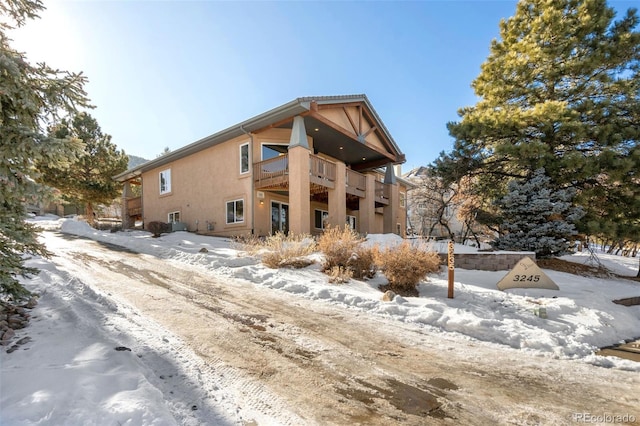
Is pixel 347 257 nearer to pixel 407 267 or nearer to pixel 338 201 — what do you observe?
pixel 407 267

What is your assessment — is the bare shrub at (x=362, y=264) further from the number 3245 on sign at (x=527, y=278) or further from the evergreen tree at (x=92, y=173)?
the evergreen tree at (x=92, y=173)

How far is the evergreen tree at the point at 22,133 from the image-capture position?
355 cm

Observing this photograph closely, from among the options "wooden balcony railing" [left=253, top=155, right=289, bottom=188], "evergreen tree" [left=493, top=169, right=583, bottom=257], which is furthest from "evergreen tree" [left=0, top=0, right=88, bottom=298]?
"evergreen tree" [left=493, top=169, right=583, bottom=257]

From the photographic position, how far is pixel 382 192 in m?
19.0

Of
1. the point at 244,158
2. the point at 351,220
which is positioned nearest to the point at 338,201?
the point at 244,158

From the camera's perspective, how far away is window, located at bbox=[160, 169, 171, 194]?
19867mm

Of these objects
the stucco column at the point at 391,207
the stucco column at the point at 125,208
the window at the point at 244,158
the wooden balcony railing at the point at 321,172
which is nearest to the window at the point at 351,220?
the stucco column at the point at 391,207

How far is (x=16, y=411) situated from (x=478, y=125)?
42.7 feet

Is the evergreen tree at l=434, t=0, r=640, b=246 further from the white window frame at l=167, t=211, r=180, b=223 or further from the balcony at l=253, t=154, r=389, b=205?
the white window frame at l=167, t=211, r=180, b=223

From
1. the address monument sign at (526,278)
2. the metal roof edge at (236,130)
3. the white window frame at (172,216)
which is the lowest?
the address monument sign at (526,278)

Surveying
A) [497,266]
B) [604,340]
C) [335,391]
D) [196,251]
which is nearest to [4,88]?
[335,391]

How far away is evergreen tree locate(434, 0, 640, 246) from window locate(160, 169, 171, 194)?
16929 mm

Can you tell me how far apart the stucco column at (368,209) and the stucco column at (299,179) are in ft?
15.1

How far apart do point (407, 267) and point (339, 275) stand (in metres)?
1.69
